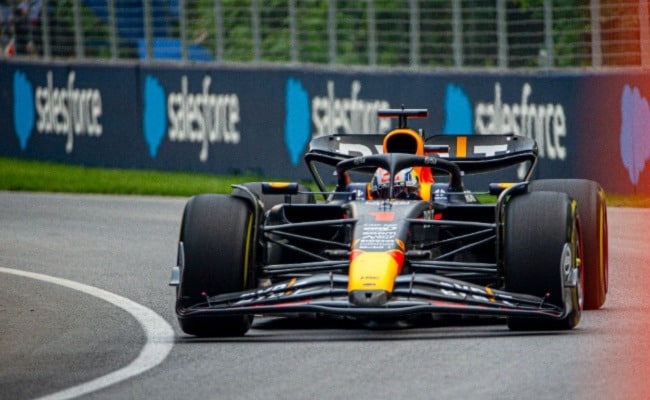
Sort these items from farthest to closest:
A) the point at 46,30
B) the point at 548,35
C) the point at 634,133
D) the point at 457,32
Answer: the point at 46,30 → the point at 457,32 → the point at 548,35 → the point at 634,133

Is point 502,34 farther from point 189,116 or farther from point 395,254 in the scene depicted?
point 395,254

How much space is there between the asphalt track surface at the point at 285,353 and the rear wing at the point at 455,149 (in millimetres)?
1180

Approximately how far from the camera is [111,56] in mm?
24812

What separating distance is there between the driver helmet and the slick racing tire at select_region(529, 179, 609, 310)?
2.48 ft

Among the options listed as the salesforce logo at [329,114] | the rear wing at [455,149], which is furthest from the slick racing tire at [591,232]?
the salesforce logo at [329,114]

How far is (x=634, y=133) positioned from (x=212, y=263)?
29.9 ft

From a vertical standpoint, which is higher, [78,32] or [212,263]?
[78,32]

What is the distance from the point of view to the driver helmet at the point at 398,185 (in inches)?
417

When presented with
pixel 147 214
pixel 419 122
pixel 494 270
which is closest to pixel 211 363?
pixel 494 270

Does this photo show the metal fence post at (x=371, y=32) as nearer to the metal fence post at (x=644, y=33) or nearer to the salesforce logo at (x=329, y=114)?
the salesforce logo at (x=329, y=114)

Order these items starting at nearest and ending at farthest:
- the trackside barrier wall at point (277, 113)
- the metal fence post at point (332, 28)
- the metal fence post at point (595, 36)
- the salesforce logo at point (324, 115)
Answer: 1. the trackside barrier wall at point (277, 113)
2. the metal fence post at point (595, 36)
3. the salesforce logo at point (324, 115)
4. the metal fence post at point (332, 28)

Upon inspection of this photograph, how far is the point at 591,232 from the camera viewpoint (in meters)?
10.4

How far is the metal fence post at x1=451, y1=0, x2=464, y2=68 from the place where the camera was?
20.3m

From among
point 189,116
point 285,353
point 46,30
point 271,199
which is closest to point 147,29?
point 189,116
